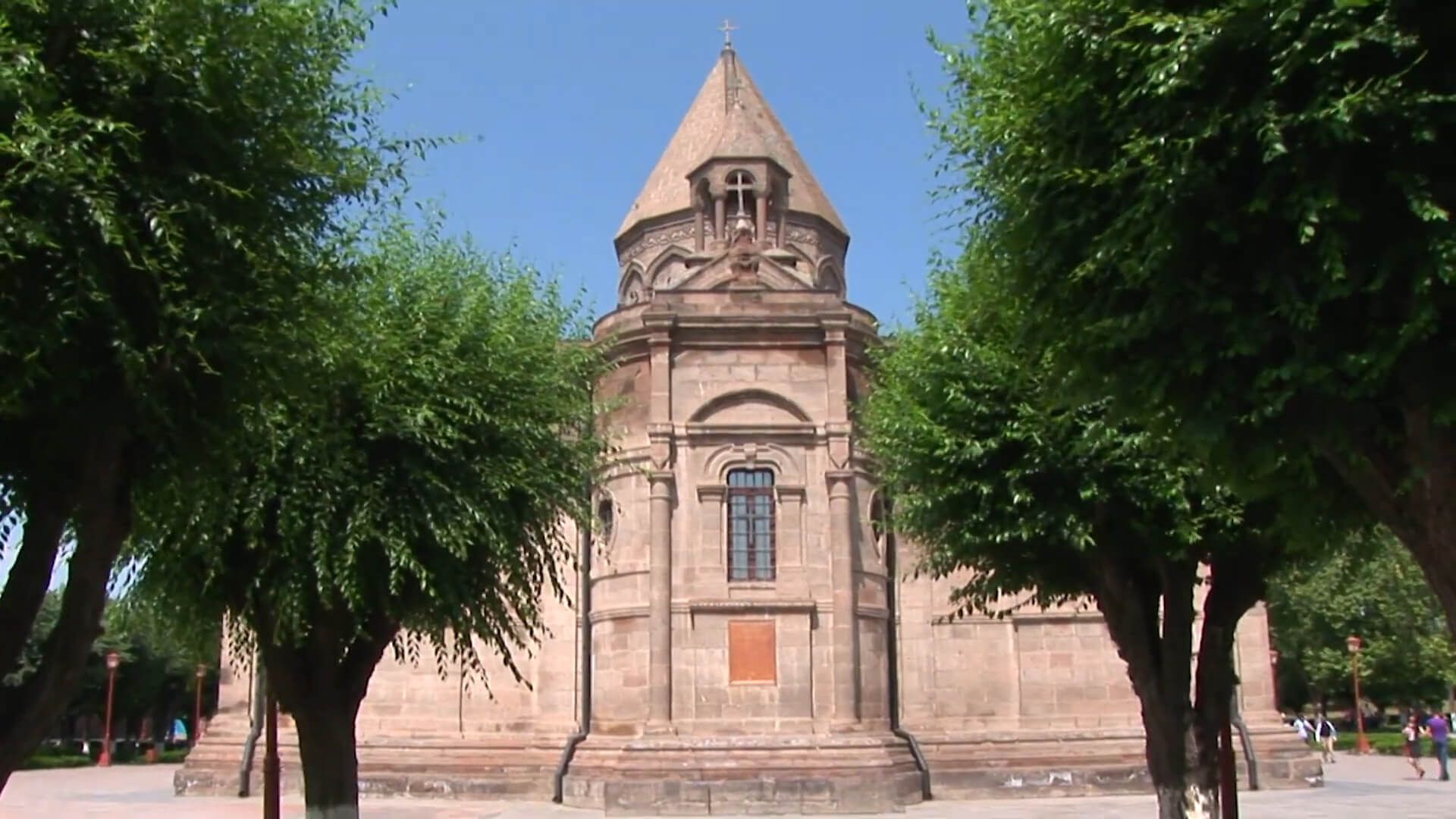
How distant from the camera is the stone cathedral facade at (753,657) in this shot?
25422 millimetres

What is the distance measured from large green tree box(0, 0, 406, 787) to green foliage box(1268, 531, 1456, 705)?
4723cm

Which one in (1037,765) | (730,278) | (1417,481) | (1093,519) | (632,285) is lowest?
(1037,765)

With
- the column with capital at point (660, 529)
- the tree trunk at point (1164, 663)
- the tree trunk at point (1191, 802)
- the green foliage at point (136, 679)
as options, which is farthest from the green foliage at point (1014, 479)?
the green foliage at point (136, 679)

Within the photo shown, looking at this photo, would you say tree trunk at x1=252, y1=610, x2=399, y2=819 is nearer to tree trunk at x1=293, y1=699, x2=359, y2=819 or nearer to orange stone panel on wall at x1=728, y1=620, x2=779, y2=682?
tree trunk at x1=293, y1=699, x2=359, y2=819

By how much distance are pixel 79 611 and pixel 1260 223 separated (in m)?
7.70

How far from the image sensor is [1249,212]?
8445 millimetres

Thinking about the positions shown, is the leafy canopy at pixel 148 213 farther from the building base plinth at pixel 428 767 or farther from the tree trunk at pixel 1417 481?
the building base plinth at pixel 428 767

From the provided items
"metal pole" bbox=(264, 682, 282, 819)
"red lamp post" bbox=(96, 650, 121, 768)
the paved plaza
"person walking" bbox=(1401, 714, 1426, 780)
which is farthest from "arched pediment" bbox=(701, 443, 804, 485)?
"red lamp post" bbox=(96, 650, 121, 768)

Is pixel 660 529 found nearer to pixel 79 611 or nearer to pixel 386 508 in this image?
pixel 386 508

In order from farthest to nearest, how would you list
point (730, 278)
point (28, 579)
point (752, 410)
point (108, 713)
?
point (108, 713), point (730, 278), point (752, 410), point (28, 579)

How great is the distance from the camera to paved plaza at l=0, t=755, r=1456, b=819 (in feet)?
78.8

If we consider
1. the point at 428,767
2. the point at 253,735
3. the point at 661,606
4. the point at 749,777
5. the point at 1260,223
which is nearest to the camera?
the point at 1260,223

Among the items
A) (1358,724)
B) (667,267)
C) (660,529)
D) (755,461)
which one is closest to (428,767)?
(660,529)

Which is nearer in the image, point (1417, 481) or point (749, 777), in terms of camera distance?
point (1417, 481)
